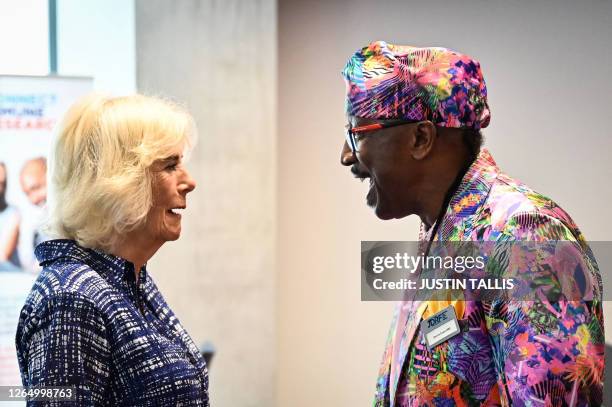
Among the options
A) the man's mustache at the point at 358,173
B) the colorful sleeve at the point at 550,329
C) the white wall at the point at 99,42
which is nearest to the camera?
the colorful sleeve at the point at 550,329

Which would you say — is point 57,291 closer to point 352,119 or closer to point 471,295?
point 352,119

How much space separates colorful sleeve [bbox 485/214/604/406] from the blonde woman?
75 centimetres

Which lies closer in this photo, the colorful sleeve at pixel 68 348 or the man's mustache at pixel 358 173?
the colorful sleeve at pixel 68 348

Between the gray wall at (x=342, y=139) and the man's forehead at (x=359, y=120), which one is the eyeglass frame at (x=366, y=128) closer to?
the man's forehead at (x=359, y=120)

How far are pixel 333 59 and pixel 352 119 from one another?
241 cm

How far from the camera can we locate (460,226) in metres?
1.50

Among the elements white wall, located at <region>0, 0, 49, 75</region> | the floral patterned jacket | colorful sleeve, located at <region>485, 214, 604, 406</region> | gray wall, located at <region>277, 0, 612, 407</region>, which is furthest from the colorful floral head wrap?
white wall, located at <region>0, 0, 49, 75</region>

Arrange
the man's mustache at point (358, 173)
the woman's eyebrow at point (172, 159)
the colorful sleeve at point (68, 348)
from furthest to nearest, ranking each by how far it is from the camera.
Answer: the woman's eyebrow at point (172, 159) < the man's mustache at point (358, 173) < the colorful sleeve at point (68, 348)

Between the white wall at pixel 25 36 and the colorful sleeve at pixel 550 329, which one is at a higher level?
the white wall at pixel 25 36

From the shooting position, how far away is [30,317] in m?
1.56

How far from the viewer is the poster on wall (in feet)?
11.7

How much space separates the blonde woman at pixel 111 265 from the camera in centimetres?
156

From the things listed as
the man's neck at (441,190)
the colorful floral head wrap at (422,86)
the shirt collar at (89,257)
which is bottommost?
the shirt collar at (89,257)

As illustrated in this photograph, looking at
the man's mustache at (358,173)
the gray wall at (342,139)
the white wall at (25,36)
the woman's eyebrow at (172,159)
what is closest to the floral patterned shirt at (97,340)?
the woman's eyebrow at (172,159)
